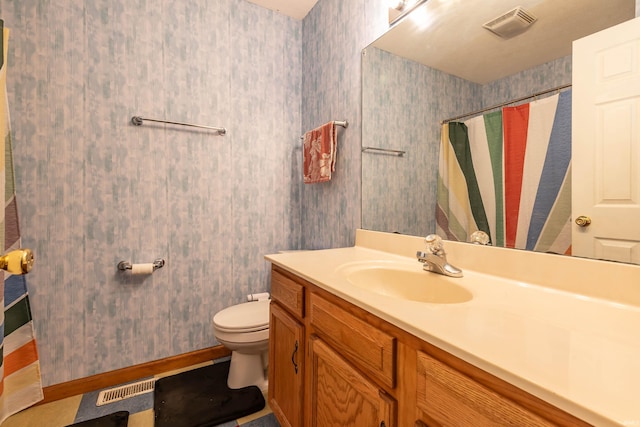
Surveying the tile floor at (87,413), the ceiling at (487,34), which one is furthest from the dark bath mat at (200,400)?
the ceiling at (487,34)

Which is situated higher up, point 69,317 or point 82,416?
point 69,317

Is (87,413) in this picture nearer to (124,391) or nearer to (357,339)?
(124,391)

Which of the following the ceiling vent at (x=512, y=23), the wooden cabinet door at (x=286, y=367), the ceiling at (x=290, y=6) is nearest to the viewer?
the ceiling vent at (x=512, y=23)

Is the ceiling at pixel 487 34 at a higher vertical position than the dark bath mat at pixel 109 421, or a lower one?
higher

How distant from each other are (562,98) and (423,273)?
2.20 ft

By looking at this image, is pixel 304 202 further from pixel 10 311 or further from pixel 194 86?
pixel 10 311

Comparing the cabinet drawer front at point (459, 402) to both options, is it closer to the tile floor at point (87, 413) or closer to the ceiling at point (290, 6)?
the tile floor at point (87, 413)

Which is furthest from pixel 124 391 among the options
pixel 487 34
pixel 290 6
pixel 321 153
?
pixel 290 6

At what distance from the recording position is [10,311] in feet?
4.21

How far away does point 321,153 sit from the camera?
1799 millimetres

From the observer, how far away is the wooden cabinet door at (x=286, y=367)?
1.06 meters

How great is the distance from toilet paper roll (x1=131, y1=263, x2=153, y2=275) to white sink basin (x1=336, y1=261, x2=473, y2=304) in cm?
122

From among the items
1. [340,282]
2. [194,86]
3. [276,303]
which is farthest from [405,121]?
[194,86]

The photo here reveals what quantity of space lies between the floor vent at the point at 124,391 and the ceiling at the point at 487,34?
2.24m
